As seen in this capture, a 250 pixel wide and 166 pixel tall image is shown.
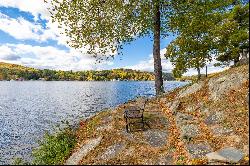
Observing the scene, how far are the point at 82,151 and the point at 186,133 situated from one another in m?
6.33

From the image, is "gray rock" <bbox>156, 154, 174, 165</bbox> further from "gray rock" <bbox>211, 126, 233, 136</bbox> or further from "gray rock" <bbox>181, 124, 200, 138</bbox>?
"gray rock" <bbox>211, 126, 233, 136</bbox>

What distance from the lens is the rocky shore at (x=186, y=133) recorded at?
16766mm

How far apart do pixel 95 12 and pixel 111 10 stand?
177 centimetres

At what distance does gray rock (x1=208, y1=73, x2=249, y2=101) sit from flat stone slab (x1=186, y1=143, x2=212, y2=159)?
6640mm

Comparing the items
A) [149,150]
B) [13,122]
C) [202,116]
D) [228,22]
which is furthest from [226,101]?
[13,122]

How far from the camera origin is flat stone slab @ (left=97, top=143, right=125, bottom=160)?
17688mm

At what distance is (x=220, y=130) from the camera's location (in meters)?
19.4

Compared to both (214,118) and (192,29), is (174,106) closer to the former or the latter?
(214,118)

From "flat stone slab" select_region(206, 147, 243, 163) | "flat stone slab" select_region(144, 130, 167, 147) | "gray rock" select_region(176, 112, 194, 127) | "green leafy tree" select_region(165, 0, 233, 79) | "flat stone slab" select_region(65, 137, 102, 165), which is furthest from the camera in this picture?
"green leafy tree" select_region(165, 0, 233, 79)

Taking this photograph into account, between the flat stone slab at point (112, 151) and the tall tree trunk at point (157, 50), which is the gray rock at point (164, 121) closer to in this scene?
the flat stone slab at point (112, 151)

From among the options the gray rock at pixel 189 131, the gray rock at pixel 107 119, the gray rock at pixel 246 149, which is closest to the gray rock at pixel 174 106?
the gray rock at pixel 189 131

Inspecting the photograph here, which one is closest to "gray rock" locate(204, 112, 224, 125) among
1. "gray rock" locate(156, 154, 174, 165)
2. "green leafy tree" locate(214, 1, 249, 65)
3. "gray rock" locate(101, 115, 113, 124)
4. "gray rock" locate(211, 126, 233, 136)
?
"gray rock" locate(211, 126, 233, 136)

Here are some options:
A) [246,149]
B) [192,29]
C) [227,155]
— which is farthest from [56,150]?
[192,29]

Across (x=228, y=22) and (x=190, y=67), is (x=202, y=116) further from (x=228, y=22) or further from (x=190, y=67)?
(x=190, y=67)
